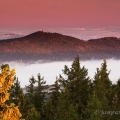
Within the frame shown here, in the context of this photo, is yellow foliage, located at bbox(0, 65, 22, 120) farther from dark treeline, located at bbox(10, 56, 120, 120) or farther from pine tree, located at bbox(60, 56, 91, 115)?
pine tree, located at bbox(60, 56, 91, 115)

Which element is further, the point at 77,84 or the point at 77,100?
the point at 77,84

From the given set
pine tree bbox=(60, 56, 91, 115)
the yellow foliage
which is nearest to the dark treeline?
A: pine tree bbox=(60, 56, 91, 115)

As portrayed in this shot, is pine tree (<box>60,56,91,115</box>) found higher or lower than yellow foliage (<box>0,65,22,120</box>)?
lower

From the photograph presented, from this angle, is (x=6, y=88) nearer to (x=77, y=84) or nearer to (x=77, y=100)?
(x=77, y=100)

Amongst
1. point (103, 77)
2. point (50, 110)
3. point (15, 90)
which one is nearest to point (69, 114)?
point (50, 110)

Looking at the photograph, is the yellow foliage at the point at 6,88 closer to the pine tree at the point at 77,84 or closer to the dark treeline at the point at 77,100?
the dark treeline at the point at 77,100

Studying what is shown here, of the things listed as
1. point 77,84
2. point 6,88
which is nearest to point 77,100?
point 77,84

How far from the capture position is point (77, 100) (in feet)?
155

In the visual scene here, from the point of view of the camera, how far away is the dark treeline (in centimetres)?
3159

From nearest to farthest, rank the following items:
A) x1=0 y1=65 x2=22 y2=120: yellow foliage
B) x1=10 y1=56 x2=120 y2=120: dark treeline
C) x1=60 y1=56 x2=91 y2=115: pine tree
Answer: x1=0 y1=65 x2=22 y2=120: yellow foliage < x1=10 y1=56 x2=120 y2=120: dark treeline < x1=60 y1=56 x2=91 y2=115: pine tree

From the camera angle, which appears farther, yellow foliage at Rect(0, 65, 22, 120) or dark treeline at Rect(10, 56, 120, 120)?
dark treeline at Rect(10, 56, 120, 120)

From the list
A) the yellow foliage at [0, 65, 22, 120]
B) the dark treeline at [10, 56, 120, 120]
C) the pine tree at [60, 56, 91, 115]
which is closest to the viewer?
the yellow foliage at [0, 65, 22, 120]

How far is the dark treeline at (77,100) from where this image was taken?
104 ft

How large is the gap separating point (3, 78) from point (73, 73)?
37155 mm
